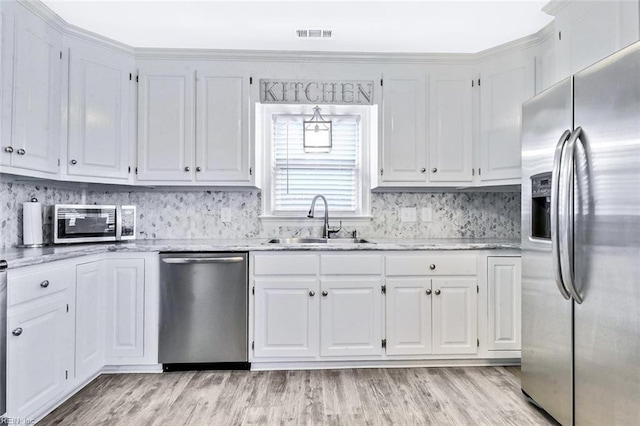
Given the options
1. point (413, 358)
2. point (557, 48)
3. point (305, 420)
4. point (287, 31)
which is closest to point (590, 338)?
point (413, 358)

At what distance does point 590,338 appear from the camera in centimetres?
158

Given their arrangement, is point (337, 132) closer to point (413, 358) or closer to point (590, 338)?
point (413, 358)

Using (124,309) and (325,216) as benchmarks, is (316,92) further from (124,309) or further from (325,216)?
(124,309)

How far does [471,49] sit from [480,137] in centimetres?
76

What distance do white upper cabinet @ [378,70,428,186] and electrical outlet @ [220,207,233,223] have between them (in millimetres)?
1330

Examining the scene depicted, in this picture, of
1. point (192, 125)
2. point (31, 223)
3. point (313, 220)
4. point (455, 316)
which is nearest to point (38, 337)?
point (31, 223)

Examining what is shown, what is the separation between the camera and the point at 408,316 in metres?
2.58

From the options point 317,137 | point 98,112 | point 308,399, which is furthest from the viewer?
point 317,137

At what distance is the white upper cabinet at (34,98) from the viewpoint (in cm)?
204

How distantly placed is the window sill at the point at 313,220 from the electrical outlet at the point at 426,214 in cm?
46

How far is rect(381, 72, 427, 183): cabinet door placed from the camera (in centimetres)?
287

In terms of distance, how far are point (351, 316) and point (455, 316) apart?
2.46ft

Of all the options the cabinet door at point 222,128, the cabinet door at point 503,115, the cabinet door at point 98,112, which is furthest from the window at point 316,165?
the cabinet door at point 98,112

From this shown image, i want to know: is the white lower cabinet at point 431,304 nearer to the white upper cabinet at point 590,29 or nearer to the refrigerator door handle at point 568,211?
the refrigerator door handle at point 568,211
